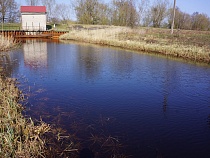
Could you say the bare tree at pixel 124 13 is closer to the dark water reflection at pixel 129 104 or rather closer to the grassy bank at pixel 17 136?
the dark water reflection at pixel 129 104

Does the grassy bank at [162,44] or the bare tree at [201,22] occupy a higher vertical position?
the bare tree at [201,22]

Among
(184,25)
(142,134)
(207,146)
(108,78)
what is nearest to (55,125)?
(142,134)

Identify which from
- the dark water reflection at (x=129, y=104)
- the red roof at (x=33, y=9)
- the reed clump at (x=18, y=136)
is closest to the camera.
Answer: the reed clump at (x=18, y=136)

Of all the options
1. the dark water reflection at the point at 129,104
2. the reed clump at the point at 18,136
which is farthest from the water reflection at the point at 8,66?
the reed clump at the point at 18,136

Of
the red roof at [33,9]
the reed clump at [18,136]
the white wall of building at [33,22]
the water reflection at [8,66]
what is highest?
the red roof at [33,9]

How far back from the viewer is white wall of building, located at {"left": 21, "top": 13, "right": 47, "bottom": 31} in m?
29.0

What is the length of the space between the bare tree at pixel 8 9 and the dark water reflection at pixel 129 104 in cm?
3278

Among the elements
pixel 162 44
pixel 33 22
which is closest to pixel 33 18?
pixel 33 22

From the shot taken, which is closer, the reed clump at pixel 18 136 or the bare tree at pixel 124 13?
the reed clump at pixel 18 136

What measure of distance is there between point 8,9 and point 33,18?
51.9 feet

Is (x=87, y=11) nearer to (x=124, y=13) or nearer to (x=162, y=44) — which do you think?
(x=124, y=13)

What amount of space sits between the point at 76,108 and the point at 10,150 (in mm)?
2404

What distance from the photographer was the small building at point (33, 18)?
28953 millimetres

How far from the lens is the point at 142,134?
15.1 feet
